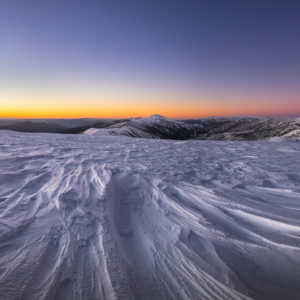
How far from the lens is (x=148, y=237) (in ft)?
9.35

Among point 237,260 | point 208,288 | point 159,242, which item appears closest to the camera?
point 208,288

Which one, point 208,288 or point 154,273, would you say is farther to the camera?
point 154,273

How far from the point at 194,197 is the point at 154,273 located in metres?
2.12

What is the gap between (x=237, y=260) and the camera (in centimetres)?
240

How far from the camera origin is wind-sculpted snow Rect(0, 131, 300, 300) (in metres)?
2.06

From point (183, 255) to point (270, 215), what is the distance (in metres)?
1.86

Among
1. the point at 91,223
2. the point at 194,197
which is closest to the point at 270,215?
the point at 194,197

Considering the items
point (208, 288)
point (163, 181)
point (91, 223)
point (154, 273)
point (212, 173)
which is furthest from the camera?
point (212, 173)

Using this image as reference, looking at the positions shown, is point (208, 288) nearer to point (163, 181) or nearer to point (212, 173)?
point (163, 181)

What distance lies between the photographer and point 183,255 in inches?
97.5

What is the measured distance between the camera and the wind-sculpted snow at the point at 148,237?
6.75ft

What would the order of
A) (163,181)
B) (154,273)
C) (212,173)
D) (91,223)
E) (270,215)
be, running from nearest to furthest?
(154,273), (91,223), (270,215), (163,181), (212,173)

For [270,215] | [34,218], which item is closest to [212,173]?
[270,215]

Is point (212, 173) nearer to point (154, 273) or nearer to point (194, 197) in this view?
point (194, 197)
